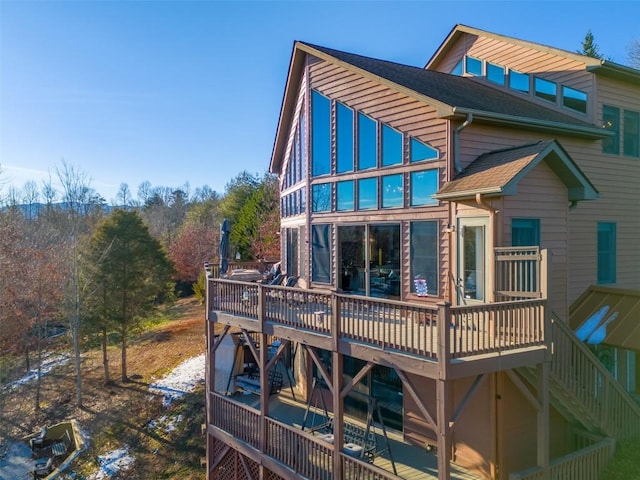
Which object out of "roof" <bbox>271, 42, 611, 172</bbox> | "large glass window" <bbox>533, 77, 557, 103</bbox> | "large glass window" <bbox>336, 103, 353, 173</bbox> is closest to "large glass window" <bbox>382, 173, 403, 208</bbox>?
"large glass window" <bbox>336, 103, 353, 173</bbox>

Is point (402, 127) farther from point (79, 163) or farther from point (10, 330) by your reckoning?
point (79, 163)

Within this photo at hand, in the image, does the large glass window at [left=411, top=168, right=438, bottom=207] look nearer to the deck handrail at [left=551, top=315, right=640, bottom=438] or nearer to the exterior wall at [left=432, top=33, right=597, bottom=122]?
the deck handrail at [left=551, top=315, right=640, bottom=438]

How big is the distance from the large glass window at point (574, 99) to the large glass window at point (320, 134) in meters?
6.45

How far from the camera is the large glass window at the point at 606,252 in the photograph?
11320mm

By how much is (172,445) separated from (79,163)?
736 inches

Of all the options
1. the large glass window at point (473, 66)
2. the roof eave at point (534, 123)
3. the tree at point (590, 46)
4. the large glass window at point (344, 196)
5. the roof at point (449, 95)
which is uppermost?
the tree at point (590, 46)

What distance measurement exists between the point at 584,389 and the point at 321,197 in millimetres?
7490

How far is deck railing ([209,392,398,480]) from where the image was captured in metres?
7.50

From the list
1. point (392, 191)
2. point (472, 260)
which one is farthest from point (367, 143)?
point (472, 260)

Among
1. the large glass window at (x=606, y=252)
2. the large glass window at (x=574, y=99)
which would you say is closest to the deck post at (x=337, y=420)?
Answer: the large glass window at (x=606, y=252)

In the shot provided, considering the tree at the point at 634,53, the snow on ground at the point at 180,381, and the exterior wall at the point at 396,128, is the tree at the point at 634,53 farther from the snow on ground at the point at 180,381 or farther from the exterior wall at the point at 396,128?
the snow on ground at the point at 180,381

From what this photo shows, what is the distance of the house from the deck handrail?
0.12 feet

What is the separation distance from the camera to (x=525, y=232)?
27.5ft

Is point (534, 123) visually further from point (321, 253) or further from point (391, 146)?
point (321, 253)
